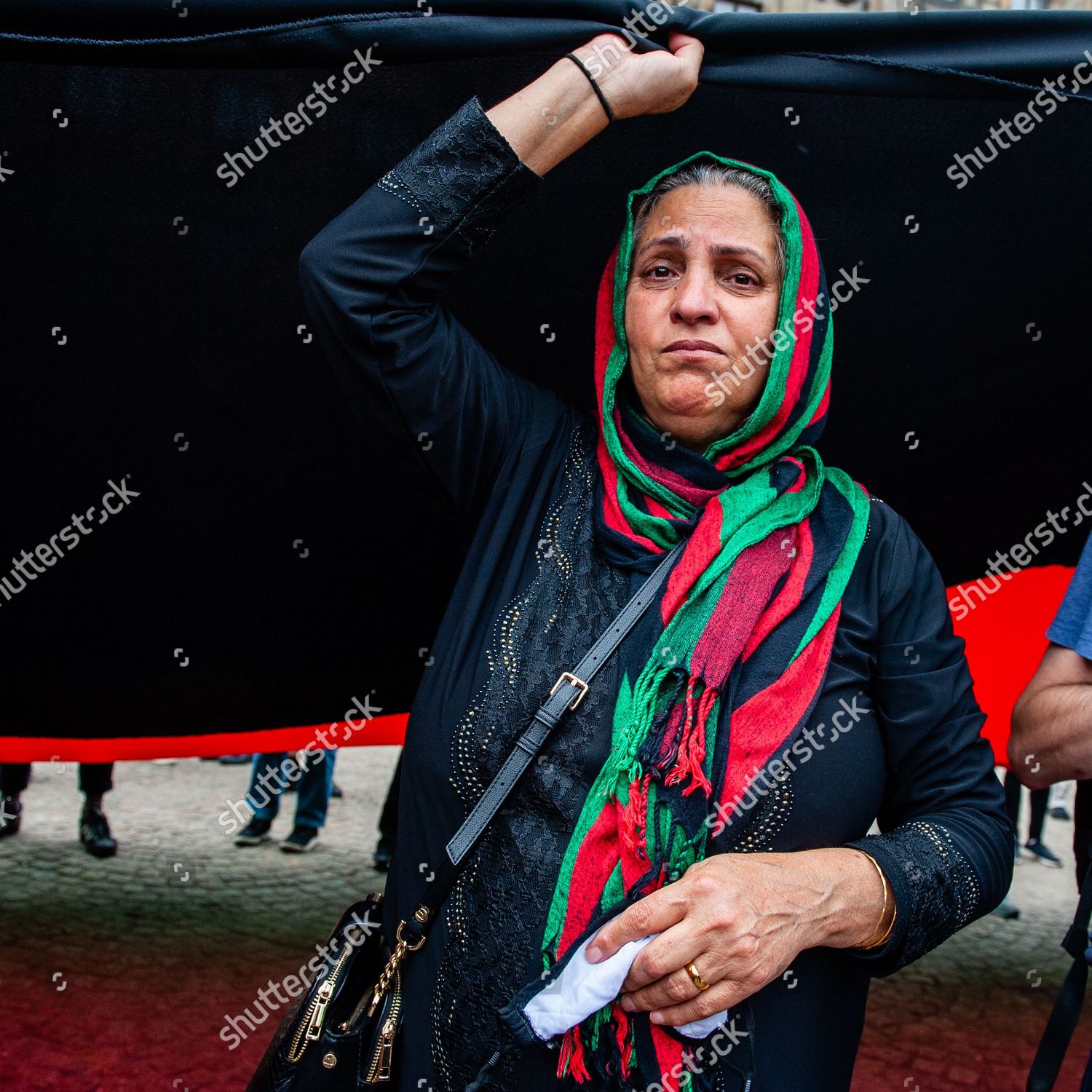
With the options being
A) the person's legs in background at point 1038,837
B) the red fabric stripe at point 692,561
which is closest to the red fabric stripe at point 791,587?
the red fabric stripe at point 692,561

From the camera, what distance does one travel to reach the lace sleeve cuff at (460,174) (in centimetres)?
162

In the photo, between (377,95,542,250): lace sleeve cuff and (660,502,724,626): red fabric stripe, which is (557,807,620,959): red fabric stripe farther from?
(377,95,542,250): lace sleeve cuff

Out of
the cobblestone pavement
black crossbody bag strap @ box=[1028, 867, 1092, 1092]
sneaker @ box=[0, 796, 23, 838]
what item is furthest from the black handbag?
sneaker @ box=[0, 796, 23, 838]

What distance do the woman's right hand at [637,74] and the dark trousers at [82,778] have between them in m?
5.10

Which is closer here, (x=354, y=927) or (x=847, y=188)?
(x=354, y=927)

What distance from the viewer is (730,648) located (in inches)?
59.6

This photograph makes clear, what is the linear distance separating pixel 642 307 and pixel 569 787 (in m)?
0.79

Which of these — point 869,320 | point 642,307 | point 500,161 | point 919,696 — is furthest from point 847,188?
point 919,696

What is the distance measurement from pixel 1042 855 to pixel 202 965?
226 inches

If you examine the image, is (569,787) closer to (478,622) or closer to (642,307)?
(478,622)

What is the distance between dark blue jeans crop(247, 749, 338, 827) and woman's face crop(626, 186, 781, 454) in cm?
479

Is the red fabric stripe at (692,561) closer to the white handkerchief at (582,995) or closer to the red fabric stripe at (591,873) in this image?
the red fabric stripe at (591,873)

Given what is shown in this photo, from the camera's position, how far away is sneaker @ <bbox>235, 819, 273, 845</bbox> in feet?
20.4

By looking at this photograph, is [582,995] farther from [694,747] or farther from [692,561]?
[692,561]
